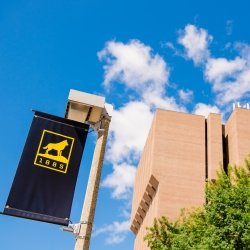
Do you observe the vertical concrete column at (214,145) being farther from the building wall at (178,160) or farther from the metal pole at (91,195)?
the metal pole at (91,195)

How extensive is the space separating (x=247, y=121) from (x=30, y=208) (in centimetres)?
4734

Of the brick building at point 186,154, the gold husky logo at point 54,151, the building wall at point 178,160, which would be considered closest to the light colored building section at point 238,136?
the brick building at point 186,154

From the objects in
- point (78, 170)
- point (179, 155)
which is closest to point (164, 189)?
point (179, 155)

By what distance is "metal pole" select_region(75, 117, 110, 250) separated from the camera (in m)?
5.27

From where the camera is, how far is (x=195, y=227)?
18875mm

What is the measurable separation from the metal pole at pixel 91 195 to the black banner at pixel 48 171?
0.32m

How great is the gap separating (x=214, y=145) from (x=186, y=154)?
12.4 ft

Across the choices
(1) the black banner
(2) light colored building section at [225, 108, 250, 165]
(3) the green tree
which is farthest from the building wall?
(1) the black banner

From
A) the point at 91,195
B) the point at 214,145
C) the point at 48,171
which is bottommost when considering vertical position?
the point at 91,195

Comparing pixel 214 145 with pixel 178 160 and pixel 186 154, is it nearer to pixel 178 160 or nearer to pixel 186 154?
pixel 186 154

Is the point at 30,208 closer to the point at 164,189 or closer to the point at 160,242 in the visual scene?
the point at 160,242

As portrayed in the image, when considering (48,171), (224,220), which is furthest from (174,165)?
(48,171)

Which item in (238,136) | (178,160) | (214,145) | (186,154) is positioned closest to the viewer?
(238,136)

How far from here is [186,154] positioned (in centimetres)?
5047
